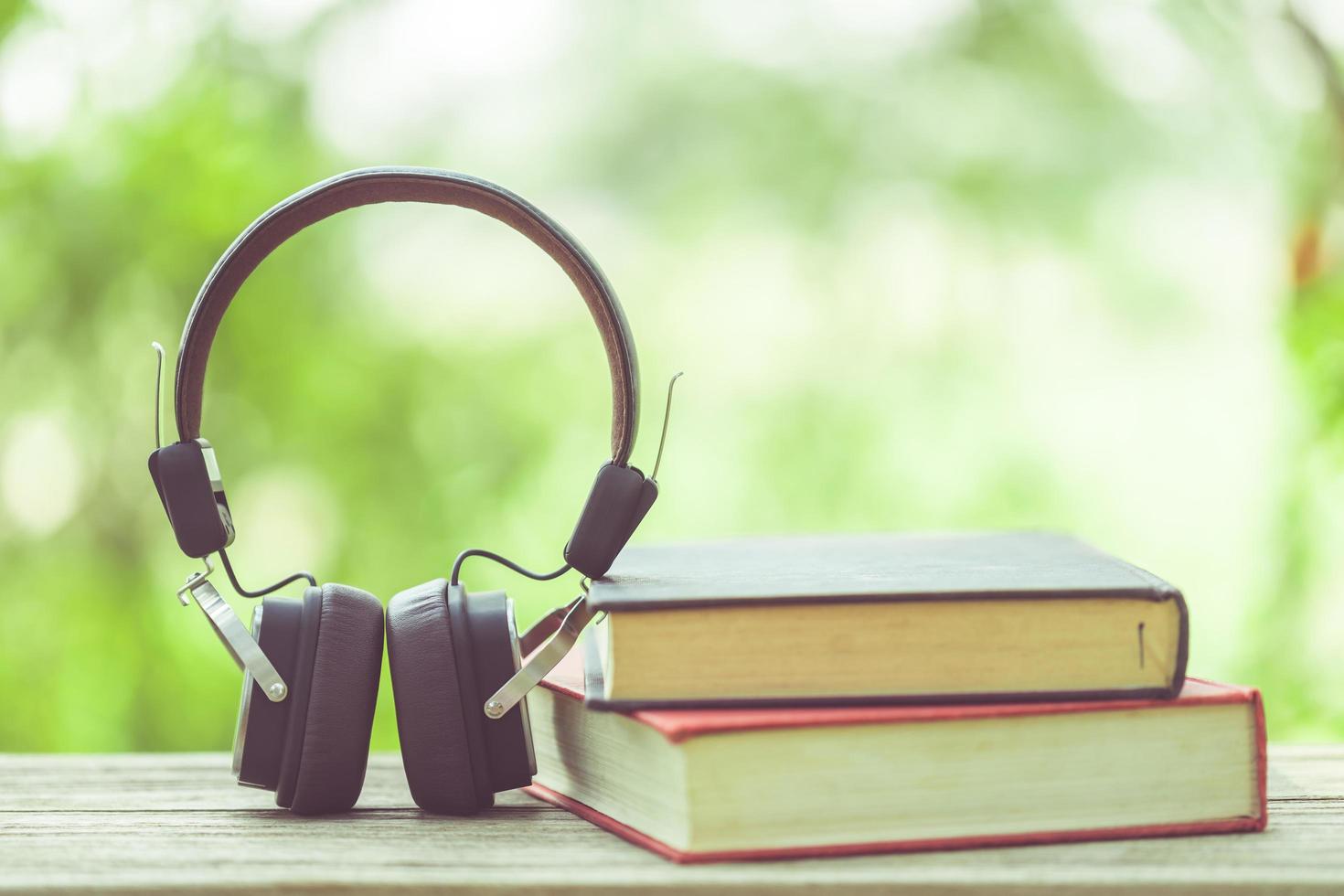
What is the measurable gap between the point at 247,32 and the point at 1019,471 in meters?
1.59

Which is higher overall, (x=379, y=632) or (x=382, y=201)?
(x=382, y=201)

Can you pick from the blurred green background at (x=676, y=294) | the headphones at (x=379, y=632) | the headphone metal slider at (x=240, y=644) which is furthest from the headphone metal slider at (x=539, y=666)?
the blurred green background at (x=676, y=294)

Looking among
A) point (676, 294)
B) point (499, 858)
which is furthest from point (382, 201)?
point (676, 294)

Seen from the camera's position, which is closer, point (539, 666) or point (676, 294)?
point (539, 666)

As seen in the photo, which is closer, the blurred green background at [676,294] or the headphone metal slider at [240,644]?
the headphone metal slider at [240,644]

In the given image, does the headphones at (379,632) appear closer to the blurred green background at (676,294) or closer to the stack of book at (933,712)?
the stack of book at (933,712)

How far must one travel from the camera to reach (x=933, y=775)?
58cm

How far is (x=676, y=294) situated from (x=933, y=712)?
1.74 meters

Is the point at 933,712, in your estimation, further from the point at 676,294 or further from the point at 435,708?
the point at 676,294

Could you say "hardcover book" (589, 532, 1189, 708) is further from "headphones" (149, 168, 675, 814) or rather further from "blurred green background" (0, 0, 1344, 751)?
"blurred green background" (0, 0, 1344, 751)

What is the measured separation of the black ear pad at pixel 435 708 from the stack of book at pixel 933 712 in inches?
3.5

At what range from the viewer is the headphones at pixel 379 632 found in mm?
622

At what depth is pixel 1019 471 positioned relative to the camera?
2.13m

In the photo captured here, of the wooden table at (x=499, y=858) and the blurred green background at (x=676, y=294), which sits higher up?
the blurred green background at (x=676, y=294)
